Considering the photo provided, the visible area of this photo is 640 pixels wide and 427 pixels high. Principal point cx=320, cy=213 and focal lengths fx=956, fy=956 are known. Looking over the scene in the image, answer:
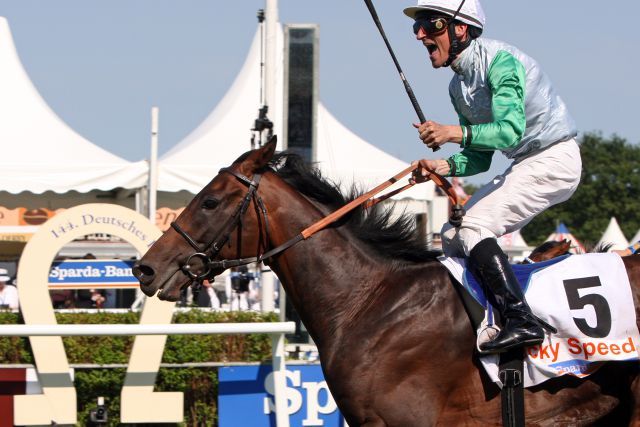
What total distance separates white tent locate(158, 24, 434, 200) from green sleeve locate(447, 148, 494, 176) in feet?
23.7

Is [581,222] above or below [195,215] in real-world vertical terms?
above

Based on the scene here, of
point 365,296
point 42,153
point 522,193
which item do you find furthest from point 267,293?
point 42,153

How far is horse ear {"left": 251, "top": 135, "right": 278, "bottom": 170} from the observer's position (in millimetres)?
4453

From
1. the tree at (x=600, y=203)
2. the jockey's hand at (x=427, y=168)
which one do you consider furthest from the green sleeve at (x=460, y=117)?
the tree at (x=600, y=203)

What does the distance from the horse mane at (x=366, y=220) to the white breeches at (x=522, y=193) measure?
0.62 ft

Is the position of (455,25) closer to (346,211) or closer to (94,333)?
(346,211)

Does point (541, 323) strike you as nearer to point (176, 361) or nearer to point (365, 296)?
point (365, 296)

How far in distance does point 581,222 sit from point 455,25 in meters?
53.6

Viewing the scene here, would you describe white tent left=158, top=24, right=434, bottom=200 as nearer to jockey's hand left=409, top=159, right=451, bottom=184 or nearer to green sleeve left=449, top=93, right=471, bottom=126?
green sleeve left=449, top=93, right=471, bottom=126

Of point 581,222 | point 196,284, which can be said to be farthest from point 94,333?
point 581,222

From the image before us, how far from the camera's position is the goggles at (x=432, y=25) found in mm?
4488

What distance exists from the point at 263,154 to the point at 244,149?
9250mm

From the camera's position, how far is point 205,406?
6.89m

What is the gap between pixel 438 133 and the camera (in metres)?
4.29
